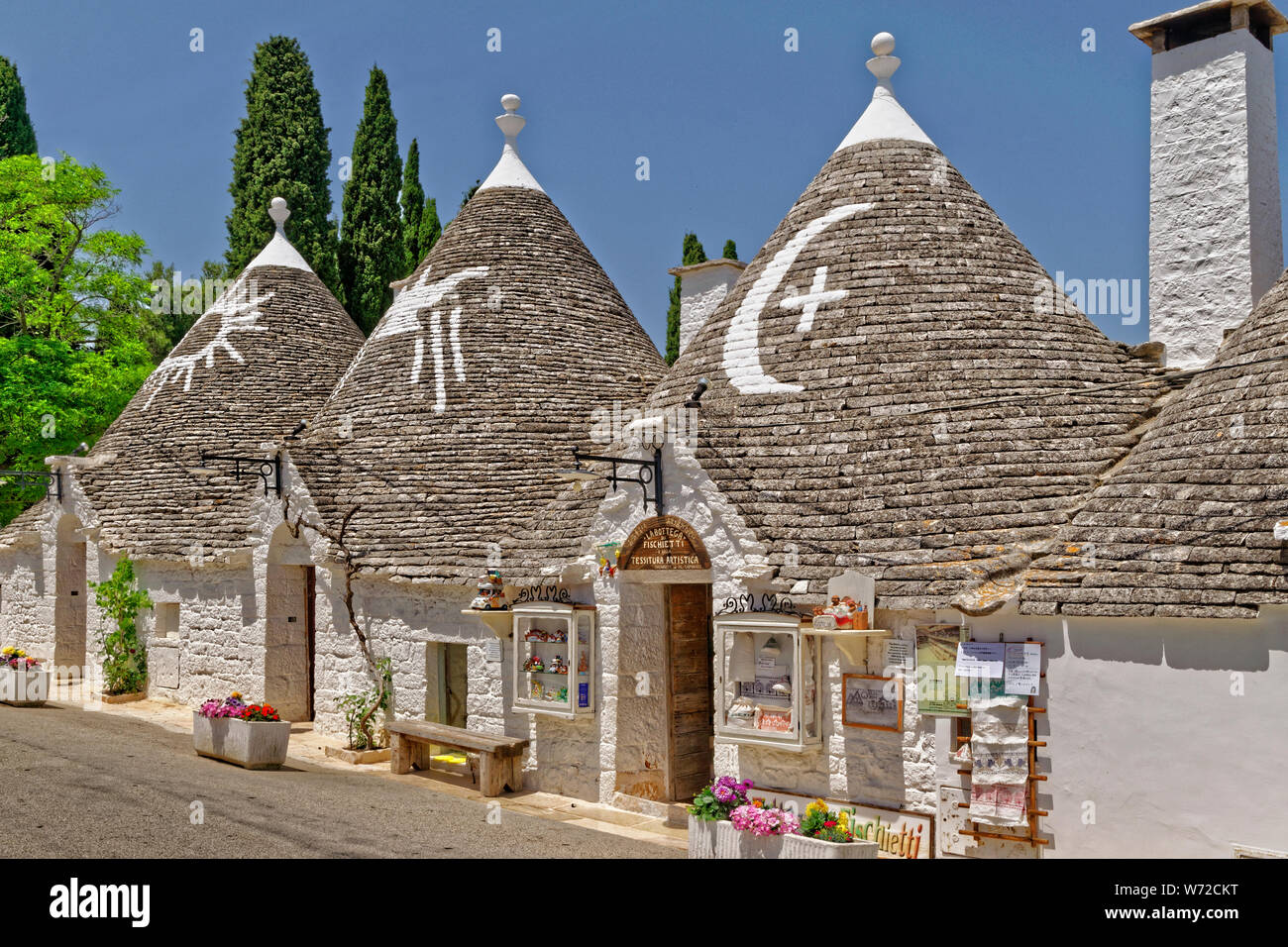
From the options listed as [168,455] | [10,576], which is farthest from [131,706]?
[10,576]

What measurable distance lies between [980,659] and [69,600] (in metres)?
17.2

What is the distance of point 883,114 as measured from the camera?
13.0m

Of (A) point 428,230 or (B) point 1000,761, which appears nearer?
(B) point 1000,761

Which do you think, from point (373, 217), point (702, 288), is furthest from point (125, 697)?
point (373, 217)

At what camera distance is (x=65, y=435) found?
869 inches

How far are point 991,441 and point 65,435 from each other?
63.9 ft

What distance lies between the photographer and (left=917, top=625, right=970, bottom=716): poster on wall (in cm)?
851

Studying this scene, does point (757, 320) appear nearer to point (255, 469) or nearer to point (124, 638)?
point (255, 469)

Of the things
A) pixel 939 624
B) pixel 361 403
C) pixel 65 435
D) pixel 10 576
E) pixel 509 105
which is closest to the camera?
pixel 939 624

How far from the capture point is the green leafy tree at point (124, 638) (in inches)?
676

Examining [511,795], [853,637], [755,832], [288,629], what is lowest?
[511,795]

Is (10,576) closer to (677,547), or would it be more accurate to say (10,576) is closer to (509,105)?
(509,105)

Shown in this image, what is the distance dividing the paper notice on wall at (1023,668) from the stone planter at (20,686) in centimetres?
1397

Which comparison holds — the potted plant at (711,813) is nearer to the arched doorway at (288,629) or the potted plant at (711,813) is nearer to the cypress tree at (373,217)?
the arched doorway at (288,629)
